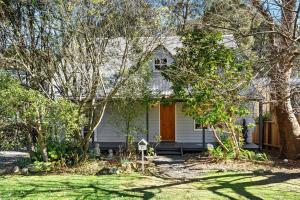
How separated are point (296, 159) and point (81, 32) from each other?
941 cm

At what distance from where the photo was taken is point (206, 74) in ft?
42.5

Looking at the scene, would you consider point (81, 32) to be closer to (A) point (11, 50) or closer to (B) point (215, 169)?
(A) point (11, 50)

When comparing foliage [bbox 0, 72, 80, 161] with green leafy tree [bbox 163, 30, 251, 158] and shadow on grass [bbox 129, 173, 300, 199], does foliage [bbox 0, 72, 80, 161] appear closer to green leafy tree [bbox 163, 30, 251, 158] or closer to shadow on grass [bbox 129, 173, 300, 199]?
shadow on grass [bbox 129, 173, 300, 199]

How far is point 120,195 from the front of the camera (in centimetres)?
878

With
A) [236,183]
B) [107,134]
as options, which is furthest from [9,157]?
[236,183]

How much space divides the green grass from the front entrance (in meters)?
8.25

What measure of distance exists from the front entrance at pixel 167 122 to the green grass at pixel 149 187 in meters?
8.25

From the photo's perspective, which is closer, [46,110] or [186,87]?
[46,110]

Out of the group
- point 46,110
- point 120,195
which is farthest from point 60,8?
point 120,195

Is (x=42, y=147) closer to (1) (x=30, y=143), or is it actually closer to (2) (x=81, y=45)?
(1) (x=30, y=143)

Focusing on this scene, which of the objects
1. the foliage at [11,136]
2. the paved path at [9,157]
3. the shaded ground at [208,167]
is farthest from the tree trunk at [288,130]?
the paved path at [9,157]

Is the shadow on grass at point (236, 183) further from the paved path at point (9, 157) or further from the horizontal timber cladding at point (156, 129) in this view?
the horizontal timber cladding at point (156, 129)

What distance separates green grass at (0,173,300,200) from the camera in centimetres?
877

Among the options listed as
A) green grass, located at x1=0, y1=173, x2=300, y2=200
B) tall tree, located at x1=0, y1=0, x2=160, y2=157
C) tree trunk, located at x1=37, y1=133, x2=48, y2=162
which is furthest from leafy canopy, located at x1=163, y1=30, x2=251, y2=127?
tree trunk, located at x1=37, y1=133, x2=48, y2=162
